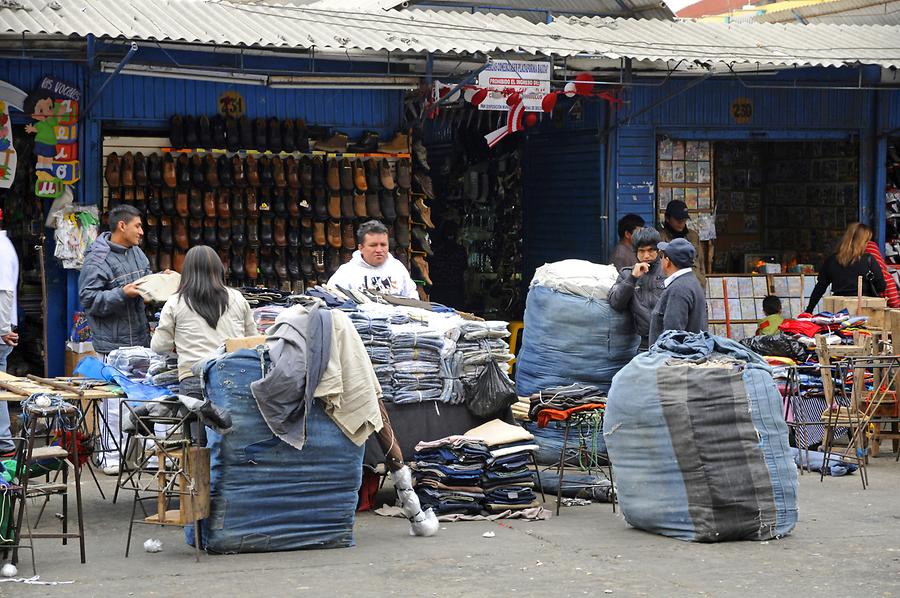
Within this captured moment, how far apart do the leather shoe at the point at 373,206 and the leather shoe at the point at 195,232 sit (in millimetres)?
1706

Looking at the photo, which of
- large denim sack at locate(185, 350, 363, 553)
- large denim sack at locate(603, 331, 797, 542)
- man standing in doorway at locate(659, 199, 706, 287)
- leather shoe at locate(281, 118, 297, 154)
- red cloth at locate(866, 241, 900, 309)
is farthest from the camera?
man standing in doorway at locate(659, 199, 706, 287)

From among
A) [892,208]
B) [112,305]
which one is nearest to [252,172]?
[112,305]

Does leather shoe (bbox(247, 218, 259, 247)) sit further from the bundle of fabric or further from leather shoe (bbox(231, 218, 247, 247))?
the bundle of fabric

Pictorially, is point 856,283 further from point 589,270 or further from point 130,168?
point 130,168

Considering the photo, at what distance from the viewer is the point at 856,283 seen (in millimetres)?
13477

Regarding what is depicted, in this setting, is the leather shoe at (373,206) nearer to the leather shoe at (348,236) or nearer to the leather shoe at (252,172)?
the leather shoe at (348,236)

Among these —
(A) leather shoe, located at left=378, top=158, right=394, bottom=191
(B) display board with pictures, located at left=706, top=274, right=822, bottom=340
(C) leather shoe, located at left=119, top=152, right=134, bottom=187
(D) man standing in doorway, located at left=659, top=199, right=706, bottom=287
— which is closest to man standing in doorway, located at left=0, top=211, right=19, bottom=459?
(C) leather shoe, located at left=119, top=152, right=134, bottom=187

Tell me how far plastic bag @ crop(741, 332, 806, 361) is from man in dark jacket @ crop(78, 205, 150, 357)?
17.5 feet

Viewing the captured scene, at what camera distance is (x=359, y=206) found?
13.7 metres

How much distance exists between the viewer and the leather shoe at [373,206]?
1372 centimetres

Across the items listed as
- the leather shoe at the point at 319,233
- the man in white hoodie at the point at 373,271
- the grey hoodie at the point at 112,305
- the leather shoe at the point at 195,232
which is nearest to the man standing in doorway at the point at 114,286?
the grey hoodie at the point at 112,305

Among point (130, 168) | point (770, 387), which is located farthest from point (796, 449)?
point (130, 168)

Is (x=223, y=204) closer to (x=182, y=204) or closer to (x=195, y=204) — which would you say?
(x=195, y=204)

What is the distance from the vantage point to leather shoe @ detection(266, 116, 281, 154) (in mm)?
13242
